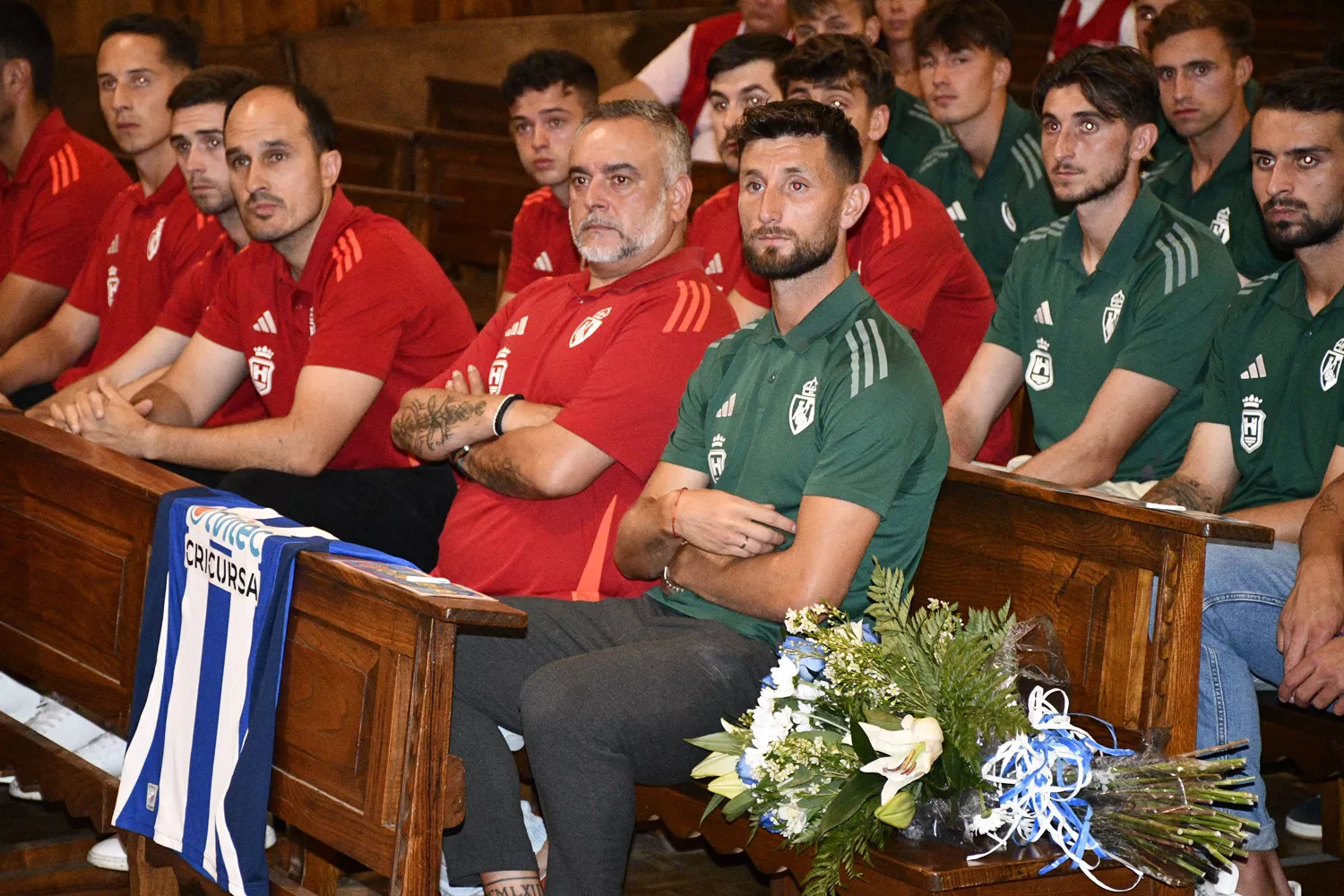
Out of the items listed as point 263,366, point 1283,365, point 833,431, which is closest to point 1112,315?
point 1283,365

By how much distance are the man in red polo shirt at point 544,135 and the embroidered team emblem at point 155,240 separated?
107 centimetres

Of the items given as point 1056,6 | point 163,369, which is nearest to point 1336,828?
point 163,369

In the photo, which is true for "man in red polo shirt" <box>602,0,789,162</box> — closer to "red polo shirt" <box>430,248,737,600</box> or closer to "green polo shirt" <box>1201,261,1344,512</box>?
"red polo shirt" <box>430,248,737,600</box>

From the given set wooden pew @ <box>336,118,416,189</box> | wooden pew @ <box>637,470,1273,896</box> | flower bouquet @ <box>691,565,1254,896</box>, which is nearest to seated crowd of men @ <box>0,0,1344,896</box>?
wooden pew @ <box>637,470,1273,896</box>

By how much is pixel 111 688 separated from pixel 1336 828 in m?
2.57

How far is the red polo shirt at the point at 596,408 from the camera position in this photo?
2986 mm

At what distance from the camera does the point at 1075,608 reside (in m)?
2.52

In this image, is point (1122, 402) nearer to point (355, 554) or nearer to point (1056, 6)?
point (355, 554)

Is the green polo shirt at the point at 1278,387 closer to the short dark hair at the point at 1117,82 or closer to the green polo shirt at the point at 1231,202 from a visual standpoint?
the short dark hair at the point at 1117,82

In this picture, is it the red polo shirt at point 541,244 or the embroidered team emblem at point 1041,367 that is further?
the red polo shirt at point 541,244

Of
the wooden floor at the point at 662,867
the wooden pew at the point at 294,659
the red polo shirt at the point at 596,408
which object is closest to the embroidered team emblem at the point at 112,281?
the wooden pew at the point at 294,659

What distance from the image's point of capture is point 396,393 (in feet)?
12.5

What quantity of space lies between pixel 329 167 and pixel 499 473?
4.31 ft

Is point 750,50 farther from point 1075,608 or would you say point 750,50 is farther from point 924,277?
point 1075,608
